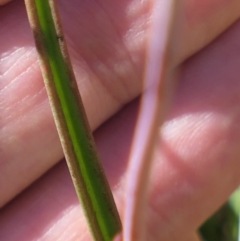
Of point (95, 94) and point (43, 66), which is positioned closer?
point (43, 66)

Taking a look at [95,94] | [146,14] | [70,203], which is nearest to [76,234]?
[70,203]

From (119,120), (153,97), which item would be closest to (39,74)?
(119,120)

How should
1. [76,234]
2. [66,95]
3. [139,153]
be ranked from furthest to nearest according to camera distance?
[76,234], [66,95], [139,153]

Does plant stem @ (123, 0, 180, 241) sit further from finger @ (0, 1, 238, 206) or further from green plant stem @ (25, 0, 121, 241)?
finger @ (0, 1, 238, 206)

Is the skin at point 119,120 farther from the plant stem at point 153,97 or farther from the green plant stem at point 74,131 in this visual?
the plant stem at point 153,97

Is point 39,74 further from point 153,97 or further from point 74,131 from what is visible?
point 153,97

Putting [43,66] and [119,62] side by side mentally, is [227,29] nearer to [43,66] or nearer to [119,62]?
[119,62]
